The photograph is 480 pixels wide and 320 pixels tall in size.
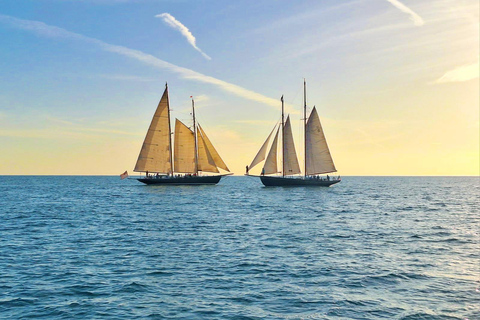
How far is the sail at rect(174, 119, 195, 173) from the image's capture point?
99.2 metres

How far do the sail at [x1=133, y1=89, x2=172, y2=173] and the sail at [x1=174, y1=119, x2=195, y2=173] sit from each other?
3.00 metres

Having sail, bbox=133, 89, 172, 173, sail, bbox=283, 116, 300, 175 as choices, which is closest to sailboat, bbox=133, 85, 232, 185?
sail, bbox=133, 89, 172, 173

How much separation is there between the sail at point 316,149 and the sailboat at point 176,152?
20011mm

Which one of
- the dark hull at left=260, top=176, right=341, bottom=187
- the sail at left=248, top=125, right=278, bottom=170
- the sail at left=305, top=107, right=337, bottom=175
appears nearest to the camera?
the sail at left=248, top=125, right=278, bottom=170

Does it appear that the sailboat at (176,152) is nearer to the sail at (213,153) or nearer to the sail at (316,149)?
the sail at (213,153)

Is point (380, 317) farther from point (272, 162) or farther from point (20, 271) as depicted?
point (272, 162)

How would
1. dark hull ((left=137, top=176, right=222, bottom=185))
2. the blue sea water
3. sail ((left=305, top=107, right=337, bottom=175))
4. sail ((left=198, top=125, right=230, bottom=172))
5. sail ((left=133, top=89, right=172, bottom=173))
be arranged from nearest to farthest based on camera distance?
the blue sea water
sail ((left=305, top=107, right=337, bottom=175))
sail ((left=133, top=89, right=172, bottom=173))
sail ((left=198, top=125, right=230, bottom=172))
dark hull ((left=137, top=176, right=222, bottom=185))

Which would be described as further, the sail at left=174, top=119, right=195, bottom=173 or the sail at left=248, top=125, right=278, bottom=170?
the sail at left=174, top=119, right=195, bottom=173

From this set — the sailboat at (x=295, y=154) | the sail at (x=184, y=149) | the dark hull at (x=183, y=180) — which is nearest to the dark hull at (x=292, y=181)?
the sailboat at (x=295, y=154)

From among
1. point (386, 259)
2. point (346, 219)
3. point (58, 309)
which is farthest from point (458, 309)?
point (346, 219)

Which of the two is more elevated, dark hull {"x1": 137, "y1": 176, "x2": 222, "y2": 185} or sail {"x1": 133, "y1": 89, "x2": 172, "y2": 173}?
sail {"x1": 133, "y1": 89, "x2": 172, "y2": 173}

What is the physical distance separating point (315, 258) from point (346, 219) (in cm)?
2191

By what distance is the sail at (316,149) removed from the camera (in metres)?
95.8

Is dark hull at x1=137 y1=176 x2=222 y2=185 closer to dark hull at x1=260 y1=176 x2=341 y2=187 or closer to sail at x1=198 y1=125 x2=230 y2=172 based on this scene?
sail at x1=198 y1=125 x2=230 y2=172
